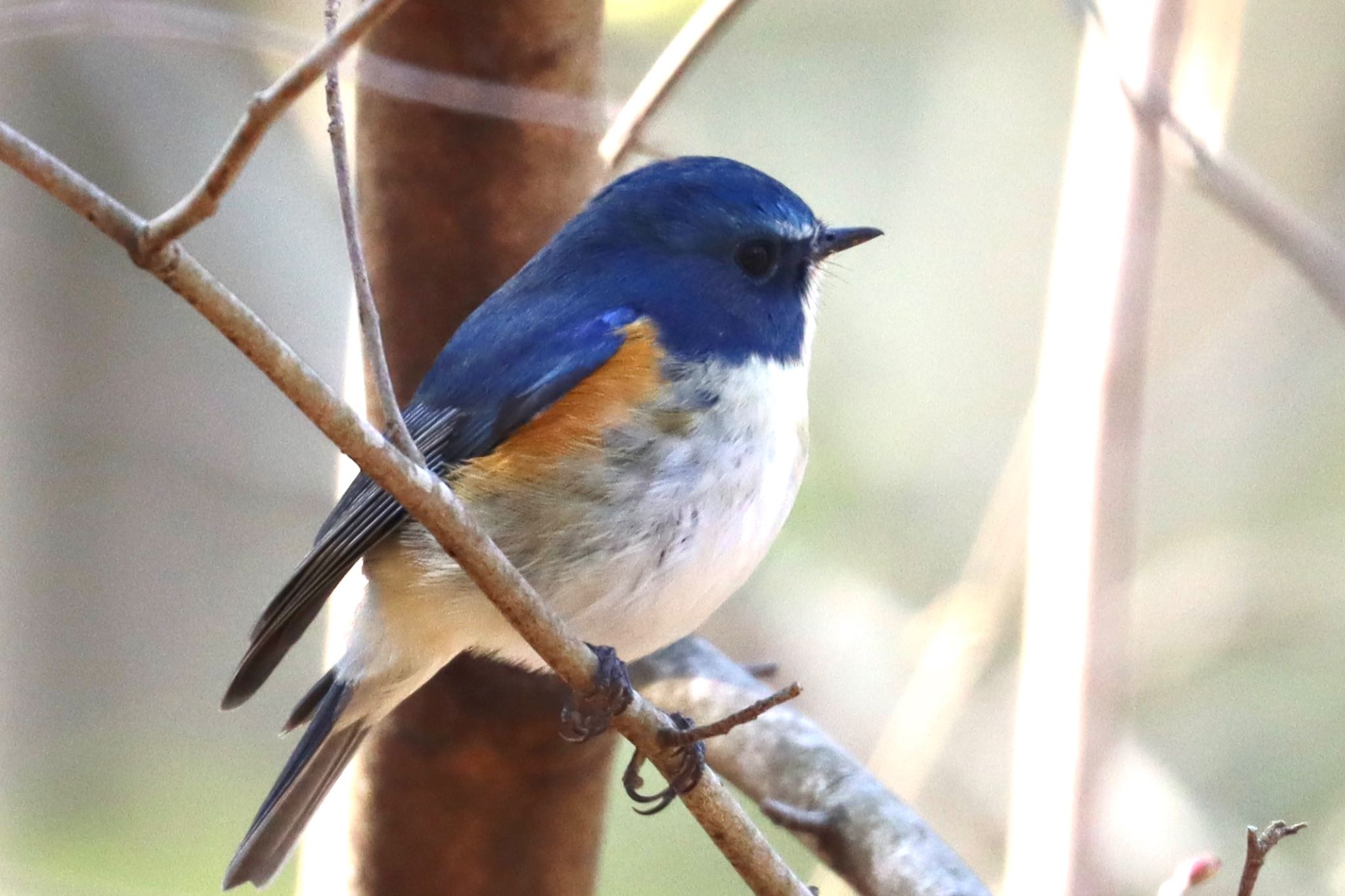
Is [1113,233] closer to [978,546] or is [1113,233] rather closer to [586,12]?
[586,12]

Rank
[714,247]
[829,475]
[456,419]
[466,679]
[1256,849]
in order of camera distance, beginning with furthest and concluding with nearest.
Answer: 1. [829,475]
2. [466,679]
3. [714,247]
4. [456,419]
5. [1256,849]

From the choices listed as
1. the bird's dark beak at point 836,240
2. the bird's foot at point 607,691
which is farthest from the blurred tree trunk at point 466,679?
the bird's foot at point 607,691

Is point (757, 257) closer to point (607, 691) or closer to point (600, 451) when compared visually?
point (600, 451)

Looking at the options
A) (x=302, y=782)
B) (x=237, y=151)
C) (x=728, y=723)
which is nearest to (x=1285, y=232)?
(x=728, y=723)

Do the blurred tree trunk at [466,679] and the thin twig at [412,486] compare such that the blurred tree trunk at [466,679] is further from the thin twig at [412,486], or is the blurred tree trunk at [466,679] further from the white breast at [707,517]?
the thin twig at [412,486]

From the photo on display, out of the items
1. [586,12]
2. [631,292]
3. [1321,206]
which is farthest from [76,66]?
[1321,206]

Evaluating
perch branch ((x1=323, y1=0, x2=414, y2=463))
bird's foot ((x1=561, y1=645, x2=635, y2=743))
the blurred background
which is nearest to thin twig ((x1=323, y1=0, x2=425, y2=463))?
perch branch ((x1=323, y1=0, x2=414, y2=463))
